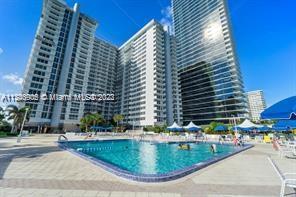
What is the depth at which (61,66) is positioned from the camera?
2645 inches

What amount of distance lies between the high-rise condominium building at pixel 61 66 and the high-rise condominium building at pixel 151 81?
17237 millimetres

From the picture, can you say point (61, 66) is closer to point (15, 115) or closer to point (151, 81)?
point (15, 115)

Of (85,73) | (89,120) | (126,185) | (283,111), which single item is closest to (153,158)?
(126,185)

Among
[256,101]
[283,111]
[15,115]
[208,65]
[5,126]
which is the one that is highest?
[208,65]

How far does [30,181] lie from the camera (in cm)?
542

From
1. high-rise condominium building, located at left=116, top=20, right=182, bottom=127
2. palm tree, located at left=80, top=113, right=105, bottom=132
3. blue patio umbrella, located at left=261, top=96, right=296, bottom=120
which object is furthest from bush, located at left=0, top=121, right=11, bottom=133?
blue patio umbrella, located at left=261, top=96, right=296, bottom=120

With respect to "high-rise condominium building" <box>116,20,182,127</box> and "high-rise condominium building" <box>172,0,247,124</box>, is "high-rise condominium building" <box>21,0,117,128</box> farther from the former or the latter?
"high-rise condominium building" <box>172,0,247,124</box>

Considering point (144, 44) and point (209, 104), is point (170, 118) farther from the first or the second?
point (144, 44)

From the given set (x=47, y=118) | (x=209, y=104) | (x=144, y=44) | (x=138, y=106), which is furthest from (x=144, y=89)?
(x=47, y=118)

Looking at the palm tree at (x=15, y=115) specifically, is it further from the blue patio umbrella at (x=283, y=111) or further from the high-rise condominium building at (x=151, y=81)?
the blue patio umbrella at (x=283, y=111)

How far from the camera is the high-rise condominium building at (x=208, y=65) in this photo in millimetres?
72312

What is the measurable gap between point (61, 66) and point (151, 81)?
39.4 m

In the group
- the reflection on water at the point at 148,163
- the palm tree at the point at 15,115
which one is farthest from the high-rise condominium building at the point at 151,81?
the reflection on water at the point at 148,163

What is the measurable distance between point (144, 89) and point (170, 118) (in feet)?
57.6
